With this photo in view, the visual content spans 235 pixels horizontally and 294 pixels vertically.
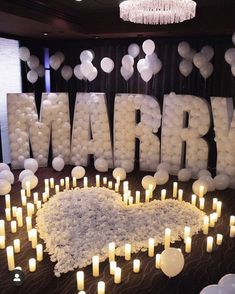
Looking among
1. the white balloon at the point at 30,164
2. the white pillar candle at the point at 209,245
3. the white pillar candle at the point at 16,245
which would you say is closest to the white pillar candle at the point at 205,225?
the white pillar candle at the point at 209,245

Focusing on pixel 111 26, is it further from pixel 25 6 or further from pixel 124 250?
pixel 124 250

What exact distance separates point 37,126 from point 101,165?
48.0 inches

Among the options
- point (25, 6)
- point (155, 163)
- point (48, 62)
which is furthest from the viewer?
point (48, 62)

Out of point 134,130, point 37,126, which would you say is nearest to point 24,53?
point 37,126

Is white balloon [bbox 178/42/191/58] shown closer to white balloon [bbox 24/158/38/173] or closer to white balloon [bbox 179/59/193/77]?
white balloon [bbox 179/59/193/77]

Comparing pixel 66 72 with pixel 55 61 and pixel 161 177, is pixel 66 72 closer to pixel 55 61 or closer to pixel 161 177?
pixel 55 61

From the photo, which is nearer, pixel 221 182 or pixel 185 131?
pixel 221 182

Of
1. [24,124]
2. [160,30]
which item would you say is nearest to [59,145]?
[24,124]

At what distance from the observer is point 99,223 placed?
356 cm

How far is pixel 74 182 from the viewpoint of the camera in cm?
480

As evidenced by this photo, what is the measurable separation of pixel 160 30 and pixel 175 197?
2235 millimetres

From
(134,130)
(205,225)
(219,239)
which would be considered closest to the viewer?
(219,239)

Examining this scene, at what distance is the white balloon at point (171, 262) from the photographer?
259 cm

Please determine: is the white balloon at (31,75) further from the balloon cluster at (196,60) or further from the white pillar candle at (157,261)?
the white pillar candle at (157,261)
